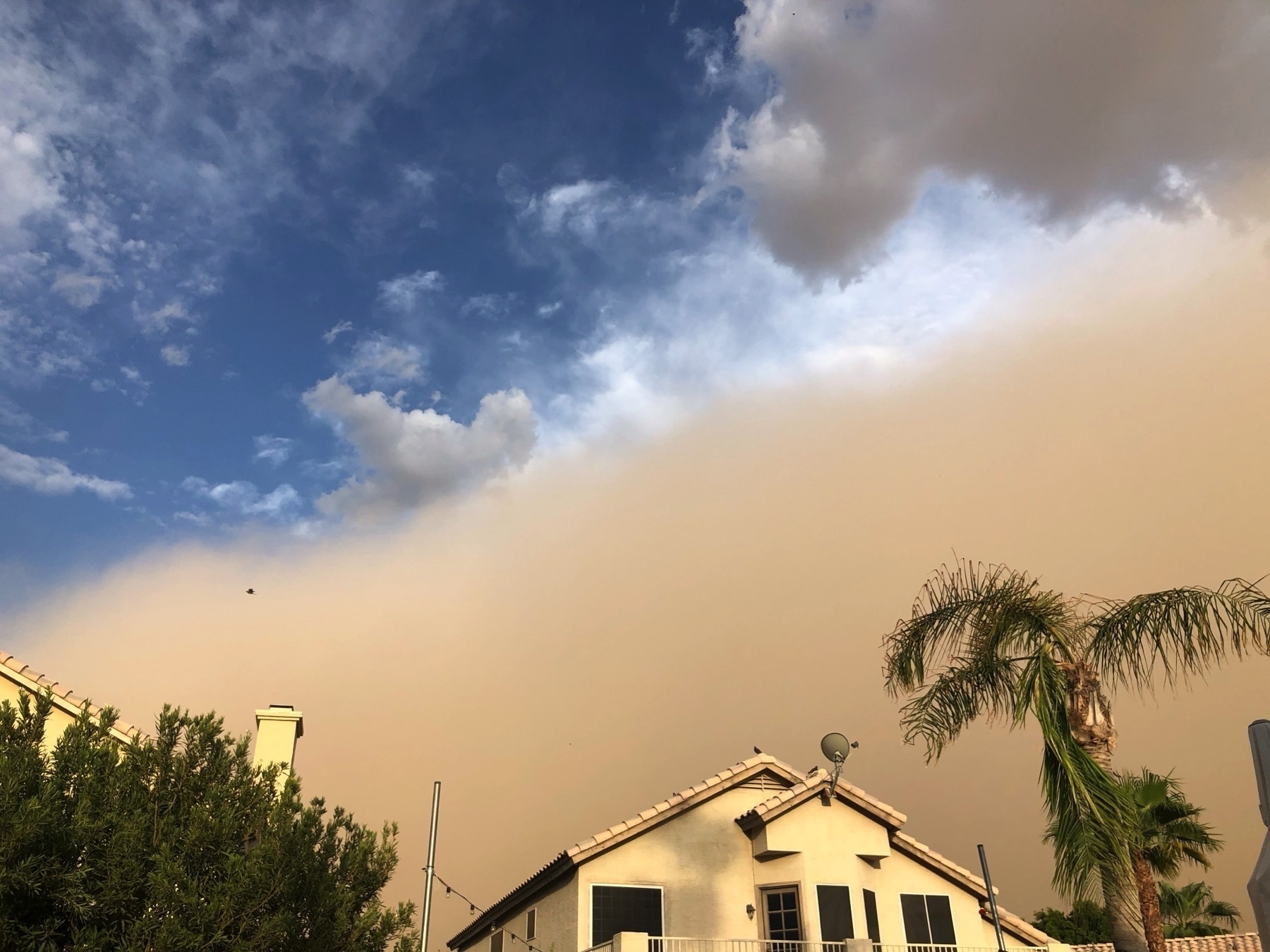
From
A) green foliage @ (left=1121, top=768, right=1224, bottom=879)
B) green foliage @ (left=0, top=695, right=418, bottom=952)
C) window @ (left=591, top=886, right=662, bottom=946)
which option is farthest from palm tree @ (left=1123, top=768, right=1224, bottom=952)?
green foliage @ (left=0, top=695, right=418, bottom=952)

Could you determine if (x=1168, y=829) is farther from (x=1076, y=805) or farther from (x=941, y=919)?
(x=1076, y=805)

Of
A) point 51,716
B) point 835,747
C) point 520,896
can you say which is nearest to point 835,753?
point 835,747

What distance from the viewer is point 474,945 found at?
34.2 m

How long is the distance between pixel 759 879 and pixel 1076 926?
5394 centimetres

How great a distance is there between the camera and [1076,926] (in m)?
67.8

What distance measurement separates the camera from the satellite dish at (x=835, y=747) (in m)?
25.9

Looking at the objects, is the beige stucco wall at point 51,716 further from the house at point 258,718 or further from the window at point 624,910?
the window at point 624,910

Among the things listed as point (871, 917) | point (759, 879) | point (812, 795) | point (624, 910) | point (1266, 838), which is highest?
point (812, 795)

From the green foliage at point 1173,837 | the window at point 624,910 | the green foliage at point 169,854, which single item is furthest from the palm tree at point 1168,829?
the green foliage at point 169,854

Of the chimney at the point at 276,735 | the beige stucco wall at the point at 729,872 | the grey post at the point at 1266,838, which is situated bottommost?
the grey post at the point at 1266,838

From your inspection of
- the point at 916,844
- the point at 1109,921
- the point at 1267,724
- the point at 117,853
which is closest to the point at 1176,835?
the point at 916,844

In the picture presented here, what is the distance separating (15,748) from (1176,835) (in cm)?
3482

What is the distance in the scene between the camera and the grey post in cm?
673

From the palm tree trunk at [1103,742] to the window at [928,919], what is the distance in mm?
13383
